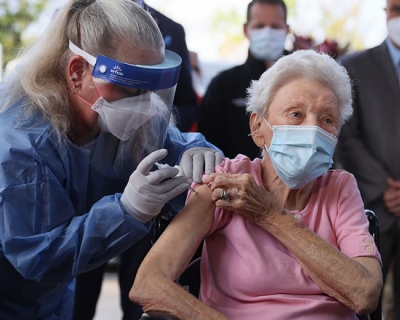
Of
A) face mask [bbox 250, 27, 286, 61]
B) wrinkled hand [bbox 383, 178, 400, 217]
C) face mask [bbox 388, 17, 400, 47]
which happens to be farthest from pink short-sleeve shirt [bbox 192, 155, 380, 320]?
face mask [bbox 250, 27, 286, 61]

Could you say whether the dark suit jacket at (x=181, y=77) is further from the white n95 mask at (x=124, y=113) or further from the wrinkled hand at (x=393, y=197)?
the white n95 mask at (x=124, y=113)

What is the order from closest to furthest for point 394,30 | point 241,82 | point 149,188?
point 149,188
point 394,30
point 241,82

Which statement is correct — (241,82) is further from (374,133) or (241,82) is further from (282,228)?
(282,228)

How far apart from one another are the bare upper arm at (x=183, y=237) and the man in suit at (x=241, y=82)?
1497 millimetres

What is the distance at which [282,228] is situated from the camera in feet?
7.40

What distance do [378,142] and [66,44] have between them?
1.95 m

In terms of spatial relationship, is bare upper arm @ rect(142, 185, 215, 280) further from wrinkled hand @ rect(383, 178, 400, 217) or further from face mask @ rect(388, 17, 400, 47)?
face mask @ rect(388, 17, 400, 47)

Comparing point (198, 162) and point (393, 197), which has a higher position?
point (198, 162)

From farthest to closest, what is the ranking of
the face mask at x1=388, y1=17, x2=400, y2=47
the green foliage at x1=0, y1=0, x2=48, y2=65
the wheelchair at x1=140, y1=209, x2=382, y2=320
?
the green foliage at x1=0, y1=0, x2=48, y2=65 → the face mask at x1=388, y1=17, x2=400, y2=47 → the wheelchair at x1=140, y1=209, x2=382, y2=320

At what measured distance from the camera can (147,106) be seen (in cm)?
242

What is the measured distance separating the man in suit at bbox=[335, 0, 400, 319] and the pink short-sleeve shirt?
4.27 ft

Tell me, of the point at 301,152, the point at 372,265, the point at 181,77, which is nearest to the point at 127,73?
the point at 301,152

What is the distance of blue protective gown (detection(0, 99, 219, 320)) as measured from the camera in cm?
221

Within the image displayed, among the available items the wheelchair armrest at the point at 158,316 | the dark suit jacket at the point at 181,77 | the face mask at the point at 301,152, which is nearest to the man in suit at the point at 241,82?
the dark suit jacket at the point at 181,77
